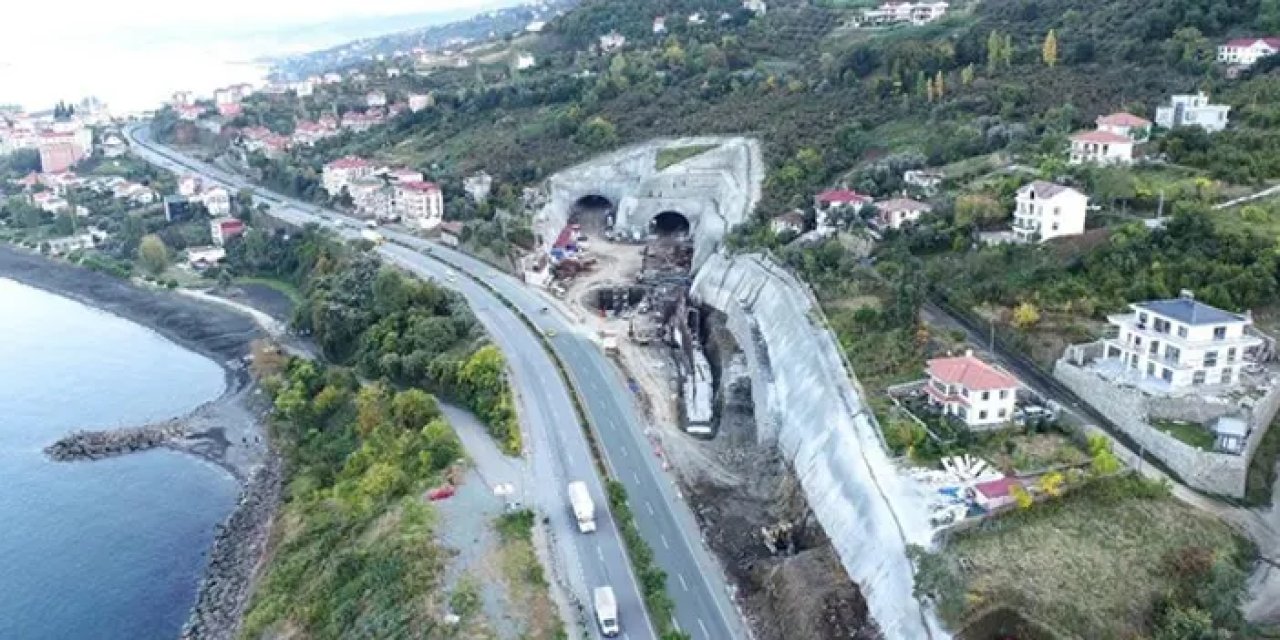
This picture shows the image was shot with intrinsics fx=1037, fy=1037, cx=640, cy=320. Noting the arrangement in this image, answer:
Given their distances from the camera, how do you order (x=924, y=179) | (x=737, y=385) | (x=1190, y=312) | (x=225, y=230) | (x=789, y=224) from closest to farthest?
(x=1190, y=312), (x=737, y=385), (x=924, y=179), (x=789, y=224), (x=225, y=230)

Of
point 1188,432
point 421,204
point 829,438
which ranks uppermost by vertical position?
point 1188,432

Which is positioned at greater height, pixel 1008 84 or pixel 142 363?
pixel 1008 84

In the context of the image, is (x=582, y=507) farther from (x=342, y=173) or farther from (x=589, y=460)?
(x=342, y=173)

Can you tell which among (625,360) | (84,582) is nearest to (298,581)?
(84,582)

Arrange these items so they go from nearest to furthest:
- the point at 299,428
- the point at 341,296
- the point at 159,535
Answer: the point at 159,535, the point at 299,428, the point at 341,296

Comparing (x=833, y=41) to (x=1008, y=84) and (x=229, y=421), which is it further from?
(x=229, y=421)

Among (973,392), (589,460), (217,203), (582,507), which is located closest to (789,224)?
(589,460)
